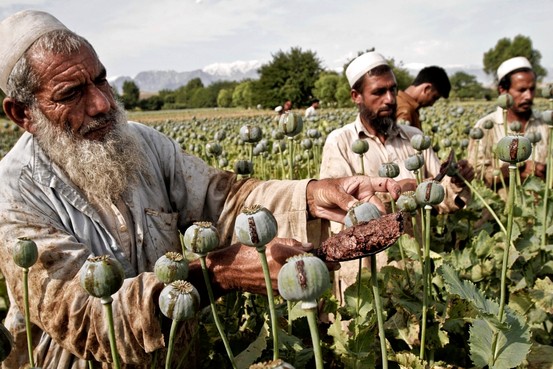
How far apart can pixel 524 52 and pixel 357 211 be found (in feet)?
322

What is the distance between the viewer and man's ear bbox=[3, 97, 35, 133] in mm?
2164

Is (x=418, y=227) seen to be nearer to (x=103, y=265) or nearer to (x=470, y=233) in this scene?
(x=470, y=233)

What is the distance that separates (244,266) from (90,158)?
33.2 inches

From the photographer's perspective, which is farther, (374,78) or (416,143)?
(374,78)

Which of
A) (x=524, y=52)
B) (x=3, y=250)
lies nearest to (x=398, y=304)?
(x=3, y=250)

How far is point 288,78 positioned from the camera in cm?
4978

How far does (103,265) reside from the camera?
133 centimetres

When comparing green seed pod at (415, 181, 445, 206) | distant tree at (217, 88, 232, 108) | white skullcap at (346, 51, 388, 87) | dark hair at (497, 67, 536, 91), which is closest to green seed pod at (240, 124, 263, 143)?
Result: white skullcap at (346, 51, 388, 87)

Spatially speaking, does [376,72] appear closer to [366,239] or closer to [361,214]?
[361,214]

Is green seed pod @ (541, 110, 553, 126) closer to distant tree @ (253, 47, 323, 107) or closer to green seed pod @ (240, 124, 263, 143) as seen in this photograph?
green seed pod @ (240, 124, 263, 143)

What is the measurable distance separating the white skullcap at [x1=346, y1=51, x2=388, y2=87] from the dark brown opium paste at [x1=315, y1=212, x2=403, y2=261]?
257cm

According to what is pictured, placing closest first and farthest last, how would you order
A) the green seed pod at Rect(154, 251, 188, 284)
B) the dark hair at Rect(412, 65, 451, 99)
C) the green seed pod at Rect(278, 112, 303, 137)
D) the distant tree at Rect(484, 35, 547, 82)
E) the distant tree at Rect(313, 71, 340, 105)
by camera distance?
the green seed pod at Rect(154, 251, 188, 284) < the green seed pod at Rect(278, 112, 303, 137) < the dark hair at Rect(412, 65, 451, 99) < the distant tree at Rect(313, 71, 340, 105) < the distant tree at Rect(484, 35, 547, 82)

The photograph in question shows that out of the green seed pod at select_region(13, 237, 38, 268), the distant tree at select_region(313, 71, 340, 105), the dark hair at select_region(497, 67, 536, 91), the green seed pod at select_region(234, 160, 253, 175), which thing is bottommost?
the green seed pod at select_region(13, 237, 38, 268)

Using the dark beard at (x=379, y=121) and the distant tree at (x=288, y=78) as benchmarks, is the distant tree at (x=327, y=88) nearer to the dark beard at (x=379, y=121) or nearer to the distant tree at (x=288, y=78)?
the distant tree at (x=288, y=78)
